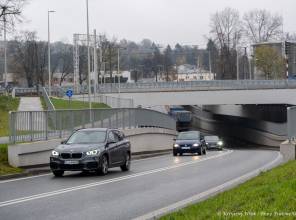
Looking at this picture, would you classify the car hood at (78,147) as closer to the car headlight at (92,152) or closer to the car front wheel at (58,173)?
the car headlight at (92,152)

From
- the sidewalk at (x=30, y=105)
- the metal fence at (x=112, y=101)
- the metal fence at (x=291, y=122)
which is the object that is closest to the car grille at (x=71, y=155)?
the metal fence at (x=291, y=122)

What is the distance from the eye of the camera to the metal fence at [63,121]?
24.2m

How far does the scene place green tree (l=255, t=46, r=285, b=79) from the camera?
108750 mm

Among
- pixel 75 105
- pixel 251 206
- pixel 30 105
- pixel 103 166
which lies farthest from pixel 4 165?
pixel 30 105

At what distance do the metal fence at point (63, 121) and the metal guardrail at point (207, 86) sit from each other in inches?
1408

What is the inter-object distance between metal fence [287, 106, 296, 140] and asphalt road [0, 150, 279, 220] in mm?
2907

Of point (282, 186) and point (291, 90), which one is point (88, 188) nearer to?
point (282, 186)

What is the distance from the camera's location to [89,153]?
2147 cm

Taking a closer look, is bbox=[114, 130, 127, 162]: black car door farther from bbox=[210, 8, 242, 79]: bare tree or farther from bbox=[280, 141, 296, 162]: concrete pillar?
bbox=[210, 8, 242, 79]: bare tree

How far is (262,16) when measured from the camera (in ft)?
409

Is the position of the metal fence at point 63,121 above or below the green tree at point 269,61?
below

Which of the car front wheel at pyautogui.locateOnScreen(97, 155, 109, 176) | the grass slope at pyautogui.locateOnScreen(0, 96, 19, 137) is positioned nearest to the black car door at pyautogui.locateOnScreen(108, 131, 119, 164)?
the car front wheel at pyautogui.locateOnScreen(97, 155, 109, 176)

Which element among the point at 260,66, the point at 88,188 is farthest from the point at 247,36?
the point at 88,188

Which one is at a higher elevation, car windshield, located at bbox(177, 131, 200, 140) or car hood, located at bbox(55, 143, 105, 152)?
car hood, located at bbox(55, 143, 105, 152)
